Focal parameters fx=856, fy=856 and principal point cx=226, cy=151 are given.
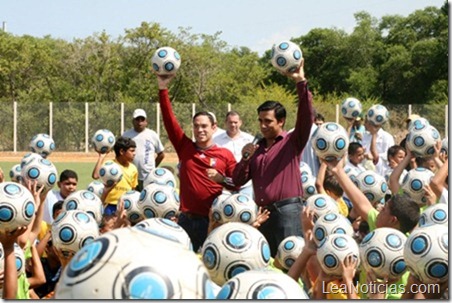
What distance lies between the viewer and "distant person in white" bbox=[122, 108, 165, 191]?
13445 millimetres

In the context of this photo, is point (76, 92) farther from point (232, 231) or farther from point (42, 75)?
point (232, 231)

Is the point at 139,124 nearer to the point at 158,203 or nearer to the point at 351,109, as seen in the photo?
the point at 351,109

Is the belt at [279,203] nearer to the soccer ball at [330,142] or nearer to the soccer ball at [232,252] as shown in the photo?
the soccer ball at [330,142]

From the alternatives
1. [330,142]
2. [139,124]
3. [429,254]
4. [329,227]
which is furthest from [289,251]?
[139,124]

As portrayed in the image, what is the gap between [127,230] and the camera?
286 centimetres

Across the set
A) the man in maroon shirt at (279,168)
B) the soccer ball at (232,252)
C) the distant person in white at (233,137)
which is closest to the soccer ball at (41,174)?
the man in maroon shirt at (279,168)

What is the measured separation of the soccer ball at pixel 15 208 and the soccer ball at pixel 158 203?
8.51 feet

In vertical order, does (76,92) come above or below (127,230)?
below

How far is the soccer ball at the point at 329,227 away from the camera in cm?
616

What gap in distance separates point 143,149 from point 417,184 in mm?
6536

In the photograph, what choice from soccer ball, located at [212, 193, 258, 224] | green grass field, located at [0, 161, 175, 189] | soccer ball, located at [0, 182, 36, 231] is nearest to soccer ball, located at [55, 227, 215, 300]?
soccer ball, located at [0, 182, 36, 231]

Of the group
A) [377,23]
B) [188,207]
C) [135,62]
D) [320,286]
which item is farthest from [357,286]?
[377,23]

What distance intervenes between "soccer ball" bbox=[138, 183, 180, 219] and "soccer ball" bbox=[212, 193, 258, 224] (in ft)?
3.12

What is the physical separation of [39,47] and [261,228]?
42.4m
